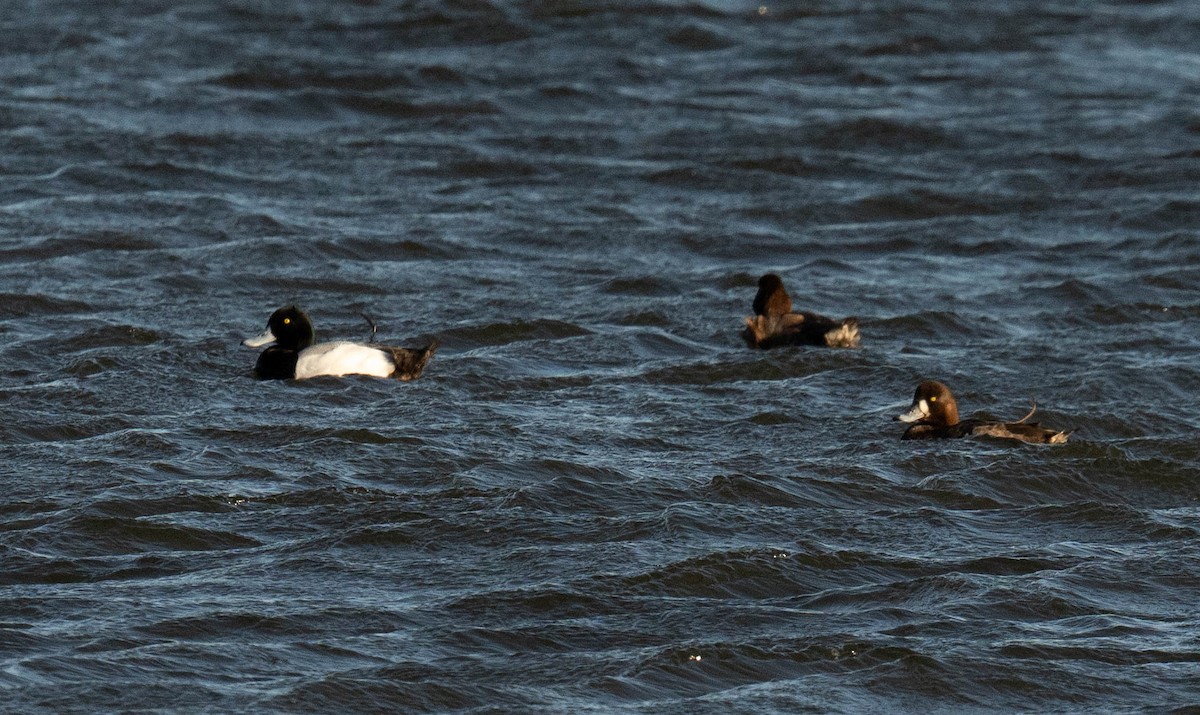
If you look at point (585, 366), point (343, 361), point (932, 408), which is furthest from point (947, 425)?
point (343, 361)

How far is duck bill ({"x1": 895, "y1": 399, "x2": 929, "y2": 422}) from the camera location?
9.90 meters

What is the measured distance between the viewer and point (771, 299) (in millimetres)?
11953

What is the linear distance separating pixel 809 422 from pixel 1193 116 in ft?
30.1

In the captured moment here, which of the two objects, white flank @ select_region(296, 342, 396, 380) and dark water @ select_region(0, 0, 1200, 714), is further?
white flank @ select_region(296, 342, 396, 380)

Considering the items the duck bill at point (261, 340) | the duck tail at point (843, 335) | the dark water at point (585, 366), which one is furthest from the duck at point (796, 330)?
the duck bill at point (261, 340)

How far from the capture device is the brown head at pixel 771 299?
39.0 ft

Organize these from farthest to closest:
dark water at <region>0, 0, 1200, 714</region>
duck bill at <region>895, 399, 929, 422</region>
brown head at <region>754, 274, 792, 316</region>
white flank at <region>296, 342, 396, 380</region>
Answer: brown head at <region>754, 274, 792, 316</region>, white flank at <region>296, 342, 396, 380</region>, duck bill at <region>895, 399, 929, 422</region>, dark water at <region>0, 0, 1200, 714</region>

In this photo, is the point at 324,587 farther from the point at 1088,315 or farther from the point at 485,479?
the point at 1088,315

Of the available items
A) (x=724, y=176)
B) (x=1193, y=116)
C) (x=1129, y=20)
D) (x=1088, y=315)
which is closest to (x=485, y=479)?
(x=1088, y=315)

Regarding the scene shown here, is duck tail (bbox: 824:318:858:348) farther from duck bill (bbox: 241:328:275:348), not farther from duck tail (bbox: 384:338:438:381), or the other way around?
duck bill (bbox: 241:328:275:348)

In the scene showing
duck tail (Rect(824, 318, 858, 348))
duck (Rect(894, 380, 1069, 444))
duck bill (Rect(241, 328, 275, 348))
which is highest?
duck bill (Rect(241, 328, 275, 348))

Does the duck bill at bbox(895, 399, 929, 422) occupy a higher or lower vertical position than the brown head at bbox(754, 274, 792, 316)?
lower

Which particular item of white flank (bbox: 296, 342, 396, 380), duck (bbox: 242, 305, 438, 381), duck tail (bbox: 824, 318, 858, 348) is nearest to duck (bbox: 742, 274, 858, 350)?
duck tail (bbox: 824, 318, 858, 348)

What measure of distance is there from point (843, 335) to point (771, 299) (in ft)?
1.85
